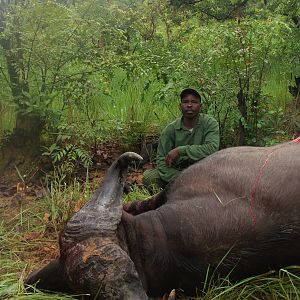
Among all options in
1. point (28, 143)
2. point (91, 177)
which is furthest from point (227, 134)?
point (28, 143)

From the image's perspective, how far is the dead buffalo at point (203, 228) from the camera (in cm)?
300

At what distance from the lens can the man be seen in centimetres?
521

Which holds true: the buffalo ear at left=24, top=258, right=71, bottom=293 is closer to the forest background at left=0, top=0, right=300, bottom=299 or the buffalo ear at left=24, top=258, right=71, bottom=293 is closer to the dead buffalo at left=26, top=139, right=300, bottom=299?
the dead buffalo at left=26, top=139, right=300, bottom=299

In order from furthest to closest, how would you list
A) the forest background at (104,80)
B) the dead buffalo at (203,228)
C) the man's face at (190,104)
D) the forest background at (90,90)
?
the forest background at (104,80), the forest background at (90,90), the man's face at (190,104), the dead buffalo at (203,228)

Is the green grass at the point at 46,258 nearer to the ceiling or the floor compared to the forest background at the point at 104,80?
nearer to the floor

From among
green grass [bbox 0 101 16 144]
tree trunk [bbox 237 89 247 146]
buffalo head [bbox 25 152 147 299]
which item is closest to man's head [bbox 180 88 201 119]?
tree trunk [bbox 237 89 247 146]

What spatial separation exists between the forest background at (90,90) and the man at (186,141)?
39 cm

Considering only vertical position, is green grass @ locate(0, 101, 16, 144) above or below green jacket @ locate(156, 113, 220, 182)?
above

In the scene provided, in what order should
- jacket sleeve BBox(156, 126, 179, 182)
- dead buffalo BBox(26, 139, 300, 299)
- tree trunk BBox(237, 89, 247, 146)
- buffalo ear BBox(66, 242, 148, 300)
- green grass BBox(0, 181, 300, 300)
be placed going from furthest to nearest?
tree trunk BBox(237, 89, 247, 146), jacket sleeve BBox(156, 126, 179, 182), green grass BBox(0, 181, 300, 300), dead buffalo BBox(26, 139, 300, 299), buffalo ear BBox(66, 242, 148, 300)

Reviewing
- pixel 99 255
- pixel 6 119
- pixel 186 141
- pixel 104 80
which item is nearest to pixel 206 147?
pixel 186 141

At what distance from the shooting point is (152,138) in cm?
699

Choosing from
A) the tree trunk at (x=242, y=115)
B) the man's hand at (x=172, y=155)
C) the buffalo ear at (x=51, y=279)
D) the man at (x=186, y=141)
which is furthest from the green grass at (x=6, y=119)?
the buffalo ear at (x=51, y=279)

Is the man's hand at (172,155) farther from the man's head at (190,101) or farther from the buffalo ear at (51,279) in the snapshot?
the buffalo ear at (51,279)

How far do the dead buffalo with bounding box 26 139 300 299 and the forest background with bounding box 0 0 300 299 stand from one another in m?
1.65
